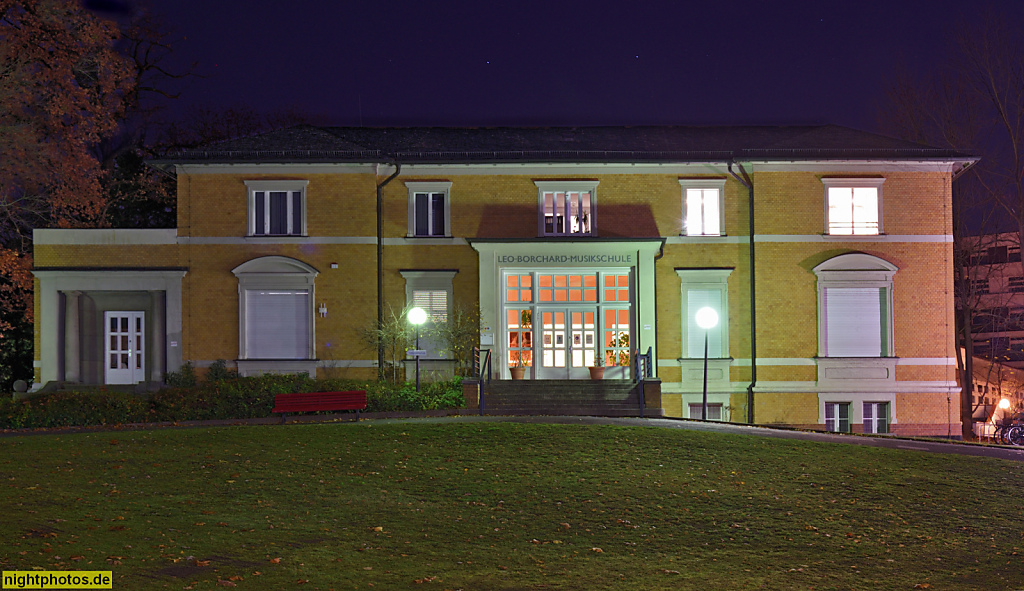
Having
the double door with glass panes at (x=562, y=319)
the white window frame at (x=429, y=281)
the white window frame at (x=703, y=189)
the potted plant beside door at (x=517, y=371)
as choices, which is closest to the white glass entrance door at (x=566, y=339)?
the double door with glass panes at (x=562, y=319)

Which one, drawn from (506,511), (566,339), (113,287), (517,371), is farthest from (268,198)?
(506,511)

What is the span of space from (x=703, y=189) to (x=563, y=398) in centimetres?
780

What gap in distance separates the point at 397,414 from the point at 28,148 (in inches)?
524

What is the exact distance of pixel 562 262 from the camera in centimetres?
2588

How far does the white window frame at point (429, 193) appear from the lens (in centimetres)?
2653

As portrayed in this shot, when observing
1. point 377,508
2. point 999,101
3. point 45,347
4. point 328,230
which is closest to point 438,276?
point 328,230

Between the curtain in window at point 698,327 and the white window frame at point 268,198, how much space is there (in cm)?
1110

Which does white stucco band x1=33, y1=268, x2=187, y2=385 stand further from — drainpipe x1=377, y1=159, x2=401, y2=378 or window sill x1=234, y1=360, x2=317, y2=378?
drainpipe x1=377, y1=159, x2=401, y2=378

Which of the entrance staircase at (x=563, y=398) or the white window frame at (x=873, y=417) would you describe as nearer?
the entrance staircase at (x=563, y=398)

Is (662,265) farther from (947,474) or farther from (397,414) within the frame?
(947,474)

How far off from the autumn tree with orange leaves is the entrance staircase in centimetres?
1414

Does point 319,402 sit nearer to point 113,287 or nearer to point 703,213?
point 113,287

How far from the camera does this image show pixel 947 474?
14.7 metres

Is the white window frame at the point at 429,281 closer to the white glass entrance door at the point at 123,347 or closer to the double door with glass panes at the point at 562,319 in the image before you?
the double door with glass panes at the point at 562,319
